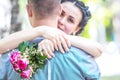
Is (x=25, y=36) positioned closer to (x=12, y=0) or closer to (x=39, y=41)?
(x=39, y=41)

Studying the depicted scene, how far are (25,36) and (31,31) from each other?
0.13ft

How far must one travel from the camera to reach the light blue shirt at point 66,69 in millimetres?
1979

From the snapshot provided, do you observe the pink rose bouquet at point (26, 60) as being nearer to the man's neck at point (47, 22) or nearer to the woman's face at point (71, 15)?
the man's neck at point (47, 22)

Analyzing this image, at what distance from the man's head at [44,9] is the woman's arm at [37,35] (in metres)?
0.06

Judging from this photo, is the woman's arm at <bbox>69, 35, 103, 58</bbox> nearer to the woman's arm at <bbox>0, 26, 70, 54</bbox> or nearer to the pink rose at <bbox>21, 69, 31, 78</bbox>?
the woman's arm at <bbox>0, 26, 70, 54</bbox>

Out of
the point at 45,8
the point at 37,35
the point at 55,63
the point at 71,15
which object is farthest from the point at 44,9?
the point at 71,15

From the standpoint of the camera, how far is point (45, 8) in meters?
2.02

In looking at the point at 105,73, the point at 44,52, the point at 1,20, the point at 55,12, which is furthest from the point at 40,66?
the point at 105,73

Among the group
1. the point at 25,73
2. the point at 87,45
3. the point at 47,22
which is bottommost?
the point at 25,73

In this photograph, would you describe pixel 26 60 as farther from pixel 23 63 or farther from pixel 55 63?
pixel 55 63

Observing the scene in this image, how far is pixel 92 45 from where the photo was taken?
2.09 metres

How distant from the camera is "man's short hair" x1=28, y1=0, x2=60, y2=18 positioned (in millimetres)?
2023

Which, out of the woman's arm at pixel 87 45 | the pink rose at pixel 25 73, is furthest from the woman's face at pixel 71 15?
the pink rose at pixel 25 73

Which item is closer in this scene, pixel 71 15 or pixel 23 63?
pixel 23 63
